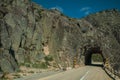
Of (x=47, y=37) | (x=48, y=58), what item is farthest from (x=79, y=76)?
(x=47, y=37)

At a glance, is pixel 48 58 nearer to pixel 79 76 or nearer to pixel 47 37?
pixel 47 37

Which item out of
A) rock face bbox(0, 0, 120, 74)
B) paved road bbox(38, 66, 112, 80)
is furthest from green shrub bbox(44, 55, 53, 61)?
paved road bbox(38, 66, 112, 80)

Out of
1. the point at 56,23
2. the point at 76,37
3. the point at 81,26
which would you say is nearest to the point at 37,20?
the point at 56,23

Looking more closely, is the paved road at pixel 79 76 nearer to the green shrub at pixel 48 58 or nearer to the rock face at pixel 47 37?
the rock face at pixel 47 37

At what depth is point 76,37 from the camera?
6606cm

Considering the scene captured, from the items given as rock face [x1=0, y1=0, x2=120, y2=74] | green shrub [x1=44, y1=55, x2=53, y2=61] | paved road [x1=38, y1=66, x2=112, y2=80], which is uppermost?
rock face [x1=0, y1=0, x2=120, y2=74]

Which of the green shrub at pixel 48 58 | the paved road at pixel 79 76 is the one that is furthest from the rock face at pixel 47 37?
the paved road at pixel 79 76

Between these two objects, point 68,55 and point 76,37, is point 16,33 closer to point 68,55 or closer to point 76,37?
point 68,55

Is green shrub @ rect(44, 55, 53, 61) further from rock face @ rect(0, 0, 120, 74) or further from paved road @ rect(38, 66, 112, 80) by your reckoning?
paved road @ rect(38, 66, 112, 80)

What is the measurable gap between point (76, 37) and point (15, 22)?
31.7 m

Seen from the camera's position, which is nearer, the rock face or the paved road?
the paved road

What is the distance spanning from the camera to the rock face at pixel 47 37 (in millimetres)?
35075

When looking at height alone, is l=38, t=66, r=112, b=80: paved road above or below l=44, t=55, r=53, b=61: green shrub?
below

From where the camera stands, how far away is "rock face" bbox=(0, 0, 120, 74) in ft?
115
